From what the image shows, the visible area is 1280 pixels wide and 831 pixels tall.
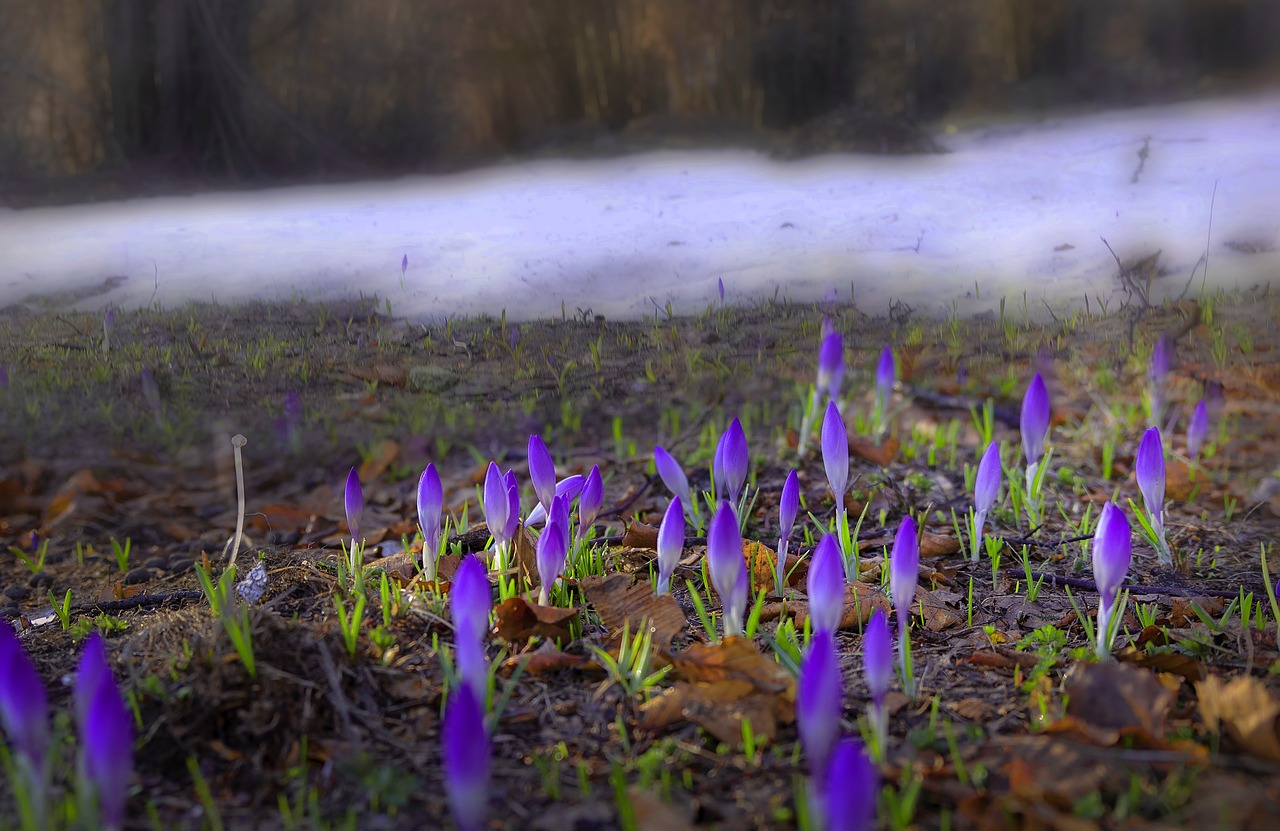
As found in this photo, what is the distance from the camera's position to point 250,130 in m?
2.37

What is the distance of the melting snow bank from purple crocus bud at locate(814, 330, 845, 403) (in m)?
0.13

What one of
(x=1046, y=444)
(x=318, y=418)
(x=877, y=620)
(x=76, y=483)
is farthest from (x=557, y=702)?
(x=1046, y=444)

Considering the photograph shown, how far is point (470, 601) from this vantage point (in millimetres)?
1359

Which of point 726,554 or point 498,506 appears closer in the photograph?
point 726,554

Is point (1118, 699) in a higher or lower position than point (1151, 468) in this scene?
lower

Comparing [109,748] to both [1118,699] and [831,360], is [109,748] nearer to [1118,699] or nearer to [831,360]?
[1118,699]

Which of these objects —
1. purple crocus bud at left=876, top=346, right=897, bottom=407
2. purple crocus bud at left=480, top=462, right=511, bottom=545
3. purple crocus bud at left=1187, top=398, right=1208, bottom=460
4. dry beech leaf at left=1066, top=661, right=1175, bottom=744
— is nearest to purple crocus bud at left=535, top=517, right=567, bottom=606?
purple crocus bud at left=480, top=462, right=511, bottom=545

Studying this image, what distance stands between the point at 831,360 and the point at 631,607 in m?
1.17

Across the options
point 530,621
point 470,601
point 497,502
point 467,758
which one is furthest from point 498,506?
point 467,758

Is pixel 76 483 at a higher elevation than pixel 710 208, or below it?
below

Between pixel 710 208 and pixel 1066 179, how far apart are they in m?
0.94

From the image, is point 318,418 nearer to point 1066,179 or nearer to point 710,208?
point 710,208

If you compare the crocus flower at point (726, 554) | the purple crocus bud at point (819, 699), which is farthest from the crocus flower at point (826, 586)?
the purple crocus bud at point (819, 699)

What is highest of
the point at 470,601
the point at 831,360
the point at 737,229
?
the point at 737,229
